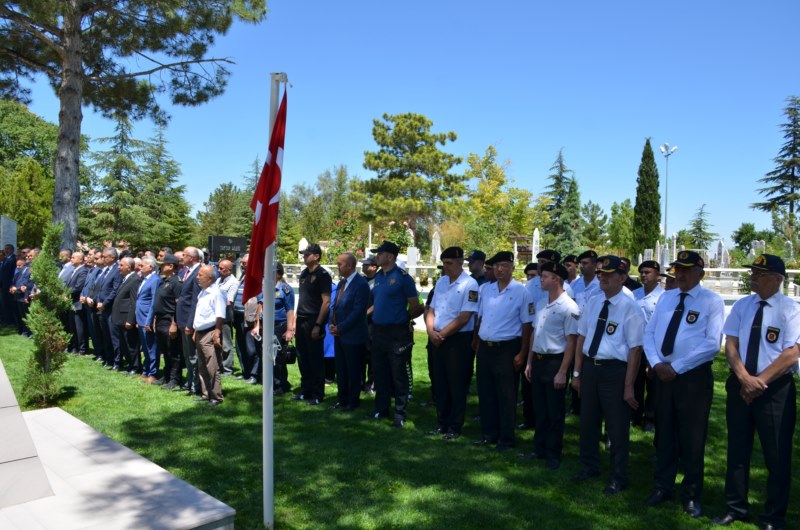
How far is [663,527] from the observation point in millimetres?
4270

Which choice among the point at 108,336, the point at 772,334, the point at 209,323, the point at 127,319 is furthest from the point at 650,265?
the point at 108,336

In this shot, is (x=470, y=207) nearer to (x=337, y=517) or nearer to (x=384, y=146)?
(x=384, y=146)

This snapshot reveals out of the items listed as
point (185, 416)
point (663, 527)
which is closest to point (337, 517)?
point (663, 527)

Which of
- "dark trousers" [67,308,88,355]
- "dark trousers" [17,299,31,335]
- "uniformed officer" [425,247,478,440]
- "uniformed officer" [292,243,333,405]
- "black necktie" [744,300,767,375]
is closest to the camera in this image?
"black necktie" [744,300,767,375]

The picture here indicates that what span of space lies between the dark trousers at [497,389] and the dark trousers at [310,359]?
8.55 ft

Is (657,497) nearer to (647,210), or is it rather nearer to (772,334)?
(772,334)

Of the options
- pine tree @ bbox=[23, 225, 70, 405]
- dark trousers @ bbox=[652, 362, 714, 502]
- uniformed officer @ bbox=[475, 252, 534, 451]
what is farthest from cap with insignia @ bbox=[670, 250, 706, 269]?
pine tree @ bbox=[23, 225, 70, 405]

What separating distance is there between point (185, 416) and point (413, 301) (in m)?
3.20

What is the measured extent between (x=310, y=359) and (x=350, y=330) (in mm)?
949

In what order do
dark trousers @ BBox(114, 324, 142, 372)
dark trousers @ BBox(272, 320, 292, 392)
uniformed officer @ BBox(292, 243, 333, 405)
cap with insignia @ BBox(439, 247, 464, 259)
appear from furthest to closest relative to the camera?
dark trousers @ BBox(114, 324, 142, 372) < dark trousers @ BBox(272, 320, 292, 392) < uniformed officer @ BBox(292, 243, 333, 405) < cap with insignia @ BBox(439, 247, 464, 259)

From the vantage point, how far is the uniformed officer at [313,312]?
26.3ft

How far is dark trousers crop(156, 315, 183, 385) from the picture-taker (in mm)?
8766

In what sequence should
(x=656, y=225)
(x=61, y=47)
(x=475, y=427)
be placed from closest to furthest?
(x=475, y=427), (x=61, y=47), (x=656, y=225)

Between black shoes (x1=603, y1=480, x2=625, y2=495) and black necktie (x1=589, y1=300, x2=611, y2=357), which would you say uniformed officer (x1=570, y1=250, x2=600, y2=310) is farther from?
black shoes (x1=603, y1=480, x2=625, y2=495)
